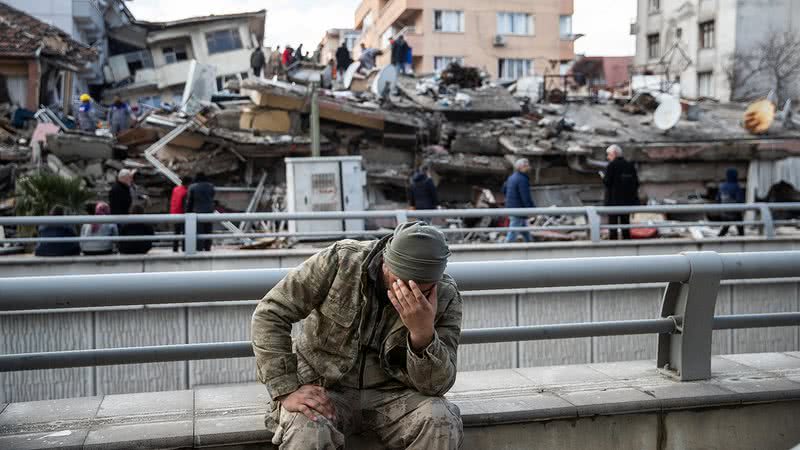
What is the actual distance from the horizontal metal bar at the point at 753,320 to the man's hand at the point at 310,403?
7.82 ft

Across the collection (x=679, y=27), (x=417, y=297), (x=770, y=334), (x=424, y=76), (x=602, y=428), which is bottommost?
(x=770, y=334)

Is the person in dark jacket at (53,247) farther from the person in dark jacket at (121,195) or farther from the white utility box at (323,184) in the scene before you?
the white utility box at (323,184)

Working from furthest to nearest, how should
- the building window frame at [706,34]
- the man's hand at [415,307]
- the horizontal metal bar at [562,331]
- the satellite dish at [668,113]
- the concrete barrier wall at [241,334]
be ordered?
the building window frame at [706,34]
the satellite dish at [668,113]
the concrete barrier wall at [241,334]
the horizontal metal bar at [562,331]
the man's hand at [415,307]

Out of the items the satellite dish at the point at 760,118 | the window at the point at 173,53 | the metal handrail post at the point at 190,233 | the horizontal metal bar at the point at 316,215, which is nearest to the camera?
the horizontal metal bar at the point at 316,215

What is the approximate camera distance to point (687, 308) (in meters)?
4.41

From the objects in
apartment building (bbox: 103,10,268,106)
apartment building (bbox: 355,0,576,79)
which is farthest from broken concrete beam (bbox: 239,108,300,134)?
apartment building (bbox: 355,0,576,79)

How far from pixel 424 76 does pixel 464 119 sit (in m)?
7.58

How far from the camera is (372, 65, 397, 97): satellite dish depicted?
2755cm

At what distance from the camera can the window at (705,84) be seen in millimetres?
45562

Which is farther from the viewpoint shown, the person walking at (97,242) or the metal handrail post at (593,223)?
the metal handrail post at (593,223)

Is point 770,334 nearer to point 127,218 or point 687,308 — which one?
point 687,308

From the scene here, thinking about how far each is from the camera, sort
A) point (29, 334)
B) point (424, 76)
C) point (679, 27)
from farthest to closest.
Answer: point (679, 27), point (424, 76), point (29, 334)

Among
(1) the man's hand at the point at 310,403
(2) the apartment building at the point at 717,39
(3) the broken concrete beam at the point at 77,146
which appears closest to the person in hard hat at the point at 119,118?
(3) the broken concrete beam at the point at 77,146

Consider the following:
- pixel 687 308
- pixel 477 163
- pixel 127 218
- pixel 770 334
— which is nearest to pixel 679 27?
pixel 477 163
